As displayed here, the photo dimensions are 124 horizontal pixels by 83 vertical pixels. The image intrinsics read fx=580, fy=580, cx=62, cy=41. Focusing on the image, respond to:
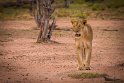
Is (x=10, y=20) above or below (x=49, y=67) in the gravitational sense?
below

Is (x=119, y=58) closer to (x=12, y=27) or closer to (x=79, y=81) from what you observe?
(x=79, y=81)

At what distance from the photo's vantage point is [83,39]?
13.5 metres

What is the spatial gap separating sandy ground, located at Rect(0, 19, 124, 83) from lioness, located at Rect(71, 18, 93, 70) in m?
0.33

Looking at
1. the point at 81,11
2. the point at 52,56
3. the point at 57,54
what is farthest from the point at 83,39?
the point at 81,11

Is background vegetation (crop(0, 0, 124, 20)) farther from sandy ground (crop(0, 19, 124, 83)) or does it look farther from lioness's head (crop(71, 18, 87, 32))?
lioness's head (crop(71, 18, 87, 32))

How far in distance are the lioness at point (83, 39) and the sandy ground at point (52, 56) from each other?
1.09 feet

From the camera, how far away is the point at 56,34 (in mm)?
25359

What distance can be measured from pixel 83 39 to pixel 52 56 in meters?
3.75

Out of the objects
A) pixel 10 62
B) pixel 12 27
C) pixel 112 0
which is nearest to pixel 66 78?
pixel 10 62

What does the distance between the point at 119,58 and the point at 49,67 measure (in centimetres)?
258

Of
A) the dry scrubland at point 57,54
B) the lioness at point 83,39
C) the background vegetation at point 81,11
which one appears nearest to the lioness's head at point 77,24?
the lioness at point 83,39

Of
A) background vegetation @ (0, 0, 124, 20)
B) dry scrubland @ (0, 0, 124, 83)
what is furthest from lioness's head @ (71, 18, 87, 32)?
background vegetation @ (0, 0, 124, 20)

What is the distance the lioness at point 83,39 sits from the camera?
1341 centimetres

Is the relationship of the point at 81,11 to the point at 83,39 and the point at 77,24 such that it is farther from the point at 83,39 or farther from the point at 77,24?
the point at 77,24
